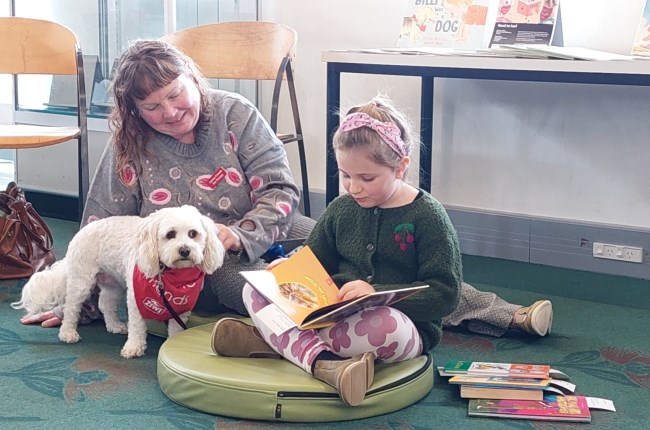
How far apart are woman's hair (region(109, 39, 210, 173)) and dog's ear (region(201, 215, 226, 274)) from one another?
1.16 feet

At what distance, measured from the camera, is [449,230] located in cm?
203

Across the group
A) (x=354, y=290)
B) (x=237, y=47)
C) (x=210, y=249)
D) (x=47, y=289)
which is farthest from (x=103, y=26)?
(x=354, y=290)

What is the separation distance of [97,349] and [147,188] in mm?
436

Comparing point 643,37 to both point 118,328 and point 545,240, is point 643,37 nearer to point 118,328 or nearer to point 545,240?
point 545,240

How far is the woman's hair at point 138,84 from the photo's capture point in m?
2.33

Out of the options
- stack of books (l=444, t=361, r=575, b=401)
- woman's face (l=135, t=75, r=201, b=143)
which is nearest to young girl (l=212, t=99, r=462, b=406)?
stack of books (l=444, t=361, r=575, b=401)

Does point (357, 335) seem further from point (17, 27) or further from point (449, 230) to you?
point (17, 27)

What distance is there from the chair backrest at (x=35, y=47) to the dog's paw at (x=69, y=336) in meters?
1.14

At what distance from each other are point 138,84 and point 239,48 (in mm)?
1028

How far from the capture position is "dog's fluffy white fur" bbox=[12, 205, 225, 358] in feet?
7.20

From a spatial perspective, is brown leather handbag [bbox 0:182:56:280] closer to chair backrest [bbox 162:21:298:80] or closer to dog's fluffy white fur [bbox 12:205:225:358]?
dog's fluffy white fur [bbox 12:205:225:358]

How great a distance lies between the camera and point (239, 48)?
3.30 meters

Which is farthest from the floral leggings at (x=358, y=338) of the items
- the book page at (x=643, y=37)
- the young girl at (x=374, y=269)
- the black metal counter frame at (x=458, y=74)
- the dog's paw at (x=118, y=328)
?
the book page at (x=643, y=37)

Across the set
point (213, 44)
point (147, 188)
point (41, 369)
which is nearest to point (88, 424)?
point (41, 369)
